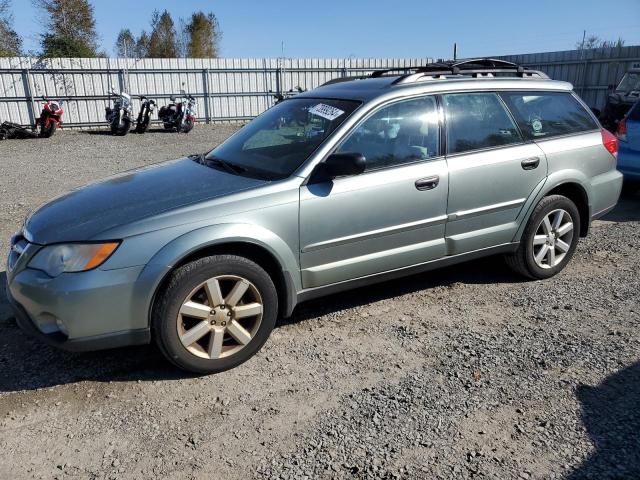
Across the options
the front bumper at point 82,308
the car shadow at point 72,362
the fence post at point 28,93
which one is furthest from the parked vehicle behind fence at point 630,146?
the fence post at point 28,93

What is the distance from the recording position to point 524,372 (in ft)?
10.9

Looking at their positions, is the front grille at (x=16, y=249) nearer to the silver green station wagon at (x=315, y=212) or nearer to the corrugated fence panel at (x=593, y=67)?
the silver green station wagon at (x=315, y=212)

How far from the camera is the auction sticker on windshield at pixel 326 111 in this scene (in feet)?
12.7

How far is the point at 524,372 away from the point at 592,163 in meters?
2.42

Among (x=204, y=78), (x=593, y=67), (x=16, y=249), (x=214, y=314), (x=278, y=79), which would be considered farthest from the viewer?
(x=278, y=79)

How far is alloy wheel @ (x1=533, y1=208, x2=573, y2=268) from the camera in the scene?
4.67 meters

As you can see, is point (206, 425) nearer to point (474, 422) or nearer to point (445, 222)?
point (474, 422)

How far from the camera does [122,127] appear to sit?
1628cm

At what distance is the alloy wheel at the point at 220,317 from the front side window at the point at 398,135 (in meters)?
1.19

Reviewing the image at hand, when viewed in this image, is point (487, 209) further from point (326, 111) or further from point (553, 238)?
point (326, 111)

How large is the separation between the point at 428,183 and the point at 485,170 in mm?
573

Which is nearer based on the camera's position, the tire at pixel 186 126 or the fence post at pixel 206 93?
the tire at pixel 186 126

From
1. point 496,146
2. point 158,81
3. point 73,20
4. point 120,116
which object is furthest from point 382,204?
point 73,20

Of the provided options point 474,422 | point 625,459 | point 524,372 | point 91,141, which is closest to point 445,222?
point 524,372
